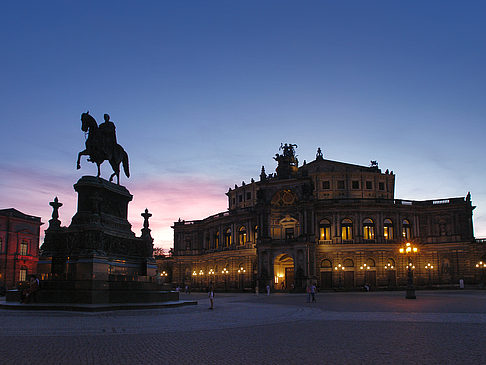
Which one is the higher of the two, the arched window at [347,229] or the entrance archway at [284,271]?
the arched window at [347,229]

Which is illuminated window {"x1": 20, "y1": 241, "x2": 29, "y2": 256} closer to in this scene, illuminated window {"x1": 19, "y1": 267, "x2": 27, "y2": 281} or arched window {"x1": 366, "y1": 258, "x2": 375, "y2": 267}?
illuminated window {"x1": 19, "y1": 267, "x2": 27, "y2": 281}

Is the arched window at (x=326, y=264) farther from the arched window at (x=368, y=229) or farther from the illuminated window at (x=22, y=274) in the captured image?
the illuminated window at (x=22, y=274)

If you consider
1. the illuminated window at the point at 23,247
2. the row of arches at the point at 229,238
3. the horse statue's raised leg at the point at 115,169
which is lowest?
the illuminated window at the point at 23,247

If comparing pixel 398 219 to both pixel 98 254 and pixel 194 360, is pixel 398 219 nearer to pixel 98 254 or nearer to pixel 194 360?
pixel 98 254

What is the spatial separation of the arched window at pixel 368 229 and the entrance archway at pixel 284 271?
508 inches

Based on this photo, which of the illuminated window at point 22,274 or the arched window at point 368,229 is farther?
the illuminated window at point 22,274

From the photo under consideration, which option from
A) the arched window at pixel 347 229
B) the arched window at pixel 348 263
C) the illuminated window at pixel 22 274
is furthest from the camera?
the illuminated window at pixel 22 274

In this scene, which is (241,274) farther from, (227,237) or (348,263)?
(348,263)

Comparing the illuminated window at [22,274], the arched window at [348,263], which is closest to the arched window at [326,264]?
the arched window at [348,263]

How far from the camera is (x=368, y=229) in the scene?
76.9 metres

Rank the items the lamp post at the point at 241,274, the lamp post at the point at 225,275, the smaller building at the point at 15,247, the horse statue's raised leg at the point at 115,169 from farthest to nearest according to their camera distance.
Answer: the lamp post at the point at 225,275, the lamp post at the point at 241,274, the smaller building at the point at 15,247, the horse statue's raised leg at the point at 115,169

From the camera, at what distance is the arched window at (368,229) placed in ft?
251

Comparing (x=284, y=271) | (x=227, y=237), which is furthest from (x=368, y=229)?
(x=227, y=237)

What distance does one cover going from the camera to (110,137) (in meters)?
→ 28.4
